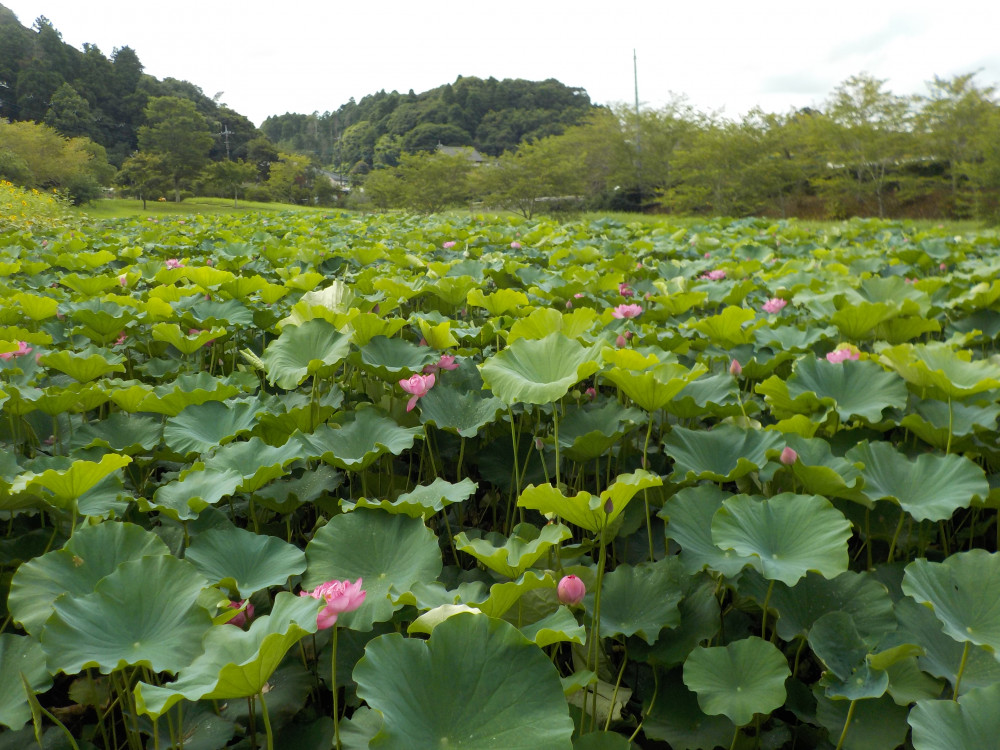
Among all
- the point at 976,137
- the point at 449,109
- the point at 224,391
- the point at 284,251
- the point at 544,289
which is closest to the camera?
the point at 224,391

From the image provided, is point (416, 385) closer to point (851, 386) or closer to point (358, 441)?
point (358, 441)

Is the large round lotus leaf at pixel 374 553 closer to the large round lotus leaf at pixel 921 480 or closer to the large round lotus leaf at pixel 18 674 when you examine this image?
the large round lotus leaf at pixel 18 674

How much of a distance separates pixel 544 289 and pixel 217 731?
6.72ft

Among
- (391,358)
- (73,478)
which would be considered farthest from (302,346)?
(73,478)

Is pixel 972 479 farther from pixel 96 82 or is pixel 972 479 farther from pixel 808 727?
pixel 96 82

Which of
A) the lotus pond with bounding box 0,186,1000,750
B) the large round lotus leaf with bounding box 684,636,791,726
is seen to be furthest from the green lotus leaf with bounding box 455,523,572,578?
the large round lotus leaf with bounding box 684,636,791,726

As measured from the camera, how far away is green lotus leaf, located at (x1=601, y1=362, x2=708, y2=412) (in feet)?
4.12

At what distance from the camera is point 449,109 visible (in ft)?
177

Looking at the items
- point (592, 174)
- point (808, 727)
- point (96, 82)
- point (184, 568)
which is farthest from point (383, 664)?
point (96, 82)

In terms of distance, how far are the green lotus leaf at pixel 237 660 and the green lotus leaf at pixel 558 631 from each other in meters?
0.26

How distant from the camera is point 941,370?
1.33 m

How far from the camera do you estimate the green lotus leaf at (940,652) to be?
89cm

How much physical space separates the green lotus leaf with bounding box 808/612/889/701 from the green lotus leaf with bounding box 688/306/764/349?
103 centimetres

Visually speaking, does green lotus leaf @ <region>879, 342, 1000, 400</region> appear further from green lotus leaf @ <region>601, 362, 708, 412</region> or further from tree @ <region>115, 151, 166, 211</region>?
tree @ <region>115, 151, 166, 211</region>
